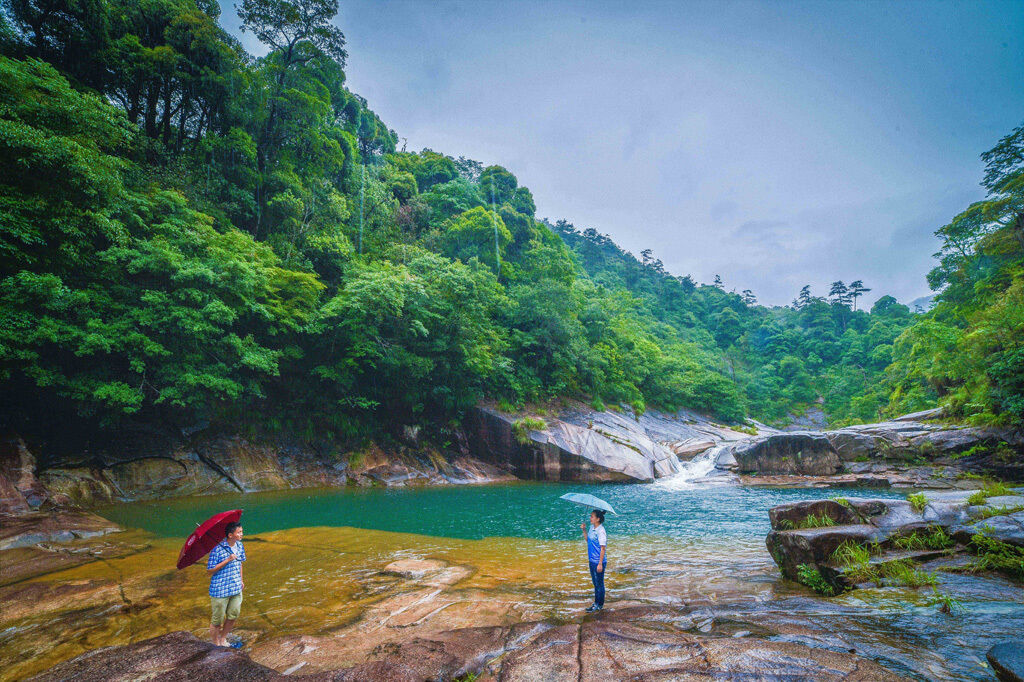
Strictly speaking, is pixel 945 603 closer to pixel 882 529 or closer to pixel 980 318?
pixel 882 529

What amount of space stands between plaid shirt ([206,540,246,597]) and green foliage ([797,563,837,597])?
7.71 metres

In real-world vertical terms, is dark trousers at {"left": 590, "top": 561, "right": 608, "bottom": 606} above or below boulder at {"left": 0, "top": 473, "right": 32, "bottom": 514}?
below

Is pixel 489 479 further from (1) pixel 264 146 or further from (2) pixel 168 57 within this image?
(2) pixel 168 57

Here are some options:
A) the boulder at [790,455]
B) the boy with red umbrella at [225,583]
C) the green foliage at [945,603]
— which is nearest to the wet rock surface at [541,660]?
the boy with red umbrella at [225,583]

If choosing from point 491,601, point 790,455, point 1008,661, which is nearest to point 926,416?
point 790,455

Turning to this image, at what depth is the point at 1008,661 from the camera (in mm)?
2805

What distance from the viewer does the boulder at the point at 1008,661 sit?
2697 mm

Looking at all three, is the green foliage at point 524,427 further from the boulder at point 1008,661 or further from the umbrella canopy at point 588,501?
the boulder at point 1008,661

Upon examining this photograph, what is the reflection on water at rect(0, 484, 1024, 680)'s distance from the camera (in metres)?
4.24

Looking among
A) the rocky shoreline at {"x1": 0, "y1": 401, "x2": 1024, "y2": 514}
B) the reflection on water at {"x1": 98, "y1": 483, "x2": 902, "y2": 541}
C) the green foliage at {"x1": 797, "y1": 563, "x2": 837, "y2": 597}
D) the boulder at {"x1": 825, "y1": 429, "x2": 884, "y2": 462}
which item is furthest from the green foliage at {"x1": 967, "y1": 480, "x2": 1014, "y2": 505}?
the boulder at {"x1": 825, "y1": 429, "x2": 884, "y2": 462}

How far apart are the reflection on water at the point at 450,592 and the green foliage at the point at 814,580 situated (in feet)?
0.74

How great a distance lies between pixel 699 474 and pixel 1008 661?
22466 mm

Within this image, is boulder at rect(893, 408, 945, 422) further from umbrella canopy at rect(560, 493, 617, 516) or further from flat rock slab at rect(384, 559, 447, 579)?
flat rock slab at rect(384, 559, 447, 579)

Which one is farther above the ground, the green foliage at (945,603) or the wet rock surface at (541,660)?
the wet rock surface at (541,660)
